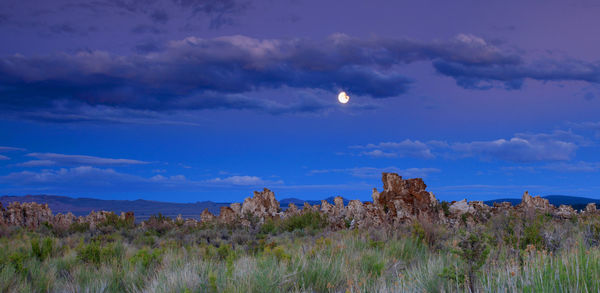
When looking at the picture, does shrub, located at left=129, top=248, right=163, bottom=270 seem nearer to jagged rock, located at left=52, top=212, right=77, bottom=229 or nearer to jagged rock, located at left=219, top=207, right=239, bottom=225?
jagged rock, located at left=219, top=207, right=239, bottom=225

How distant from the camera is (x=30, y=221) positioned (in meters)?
19.9

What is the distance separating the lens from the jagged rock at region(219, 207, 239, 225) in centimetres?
1817

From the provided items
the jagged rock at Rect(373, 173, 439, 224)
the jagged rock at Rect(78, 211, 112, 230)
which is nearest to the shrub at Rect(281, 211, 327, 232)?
the jagged rock at Rect(373, 173, 439, 224)

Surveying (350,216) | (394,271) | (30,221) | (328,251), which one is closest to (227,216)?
(350,216)

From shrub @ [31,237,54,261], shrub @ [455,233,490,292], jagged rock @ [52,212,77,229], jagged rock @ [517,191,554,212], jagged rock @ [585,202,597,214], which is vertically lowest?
shrub @ [31,237,54,261]

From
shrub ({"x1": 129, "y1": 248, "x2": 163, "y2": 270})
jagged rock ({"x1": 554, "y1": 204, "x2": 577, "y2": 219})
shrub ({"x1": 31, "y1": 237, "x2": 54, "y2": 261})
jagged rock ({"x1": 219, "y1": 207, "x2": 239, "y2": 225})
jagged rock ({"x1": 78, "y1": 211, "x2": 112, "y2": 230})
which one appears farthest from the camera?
jagged rock ({"x1": 78, "y1": 211, "x2": 112, "y2": 230})

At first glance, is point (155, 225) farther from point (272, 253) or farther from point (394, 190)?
point (272, 253)

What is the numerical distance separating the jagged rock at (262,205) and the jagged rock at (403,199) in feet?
19.5

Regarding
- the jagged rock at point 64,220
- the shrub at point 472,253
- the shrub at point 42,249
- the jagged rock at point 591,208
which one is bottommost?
the shrub at point 42,249

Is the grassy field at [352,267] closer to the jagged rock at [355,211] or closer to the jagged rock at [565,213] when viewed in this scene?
the jagged rock at [355,211]

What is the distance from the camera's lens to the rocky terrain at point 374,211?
1384 cm

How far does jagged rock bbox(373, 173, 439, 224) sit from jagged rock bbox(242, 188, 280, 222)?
5937 mm

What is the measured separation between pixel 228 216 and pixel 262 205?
167 cm

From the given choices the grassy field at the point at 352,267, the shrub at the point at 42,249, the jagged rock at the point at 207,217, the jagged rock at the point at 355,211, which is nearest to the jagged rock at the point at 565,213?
the grassy field at the point at 352,267
